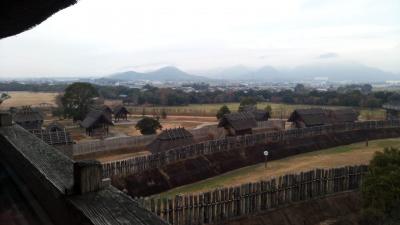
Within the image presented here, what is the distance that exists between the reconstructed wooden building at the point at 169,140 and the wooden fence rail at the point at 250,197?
474 inches

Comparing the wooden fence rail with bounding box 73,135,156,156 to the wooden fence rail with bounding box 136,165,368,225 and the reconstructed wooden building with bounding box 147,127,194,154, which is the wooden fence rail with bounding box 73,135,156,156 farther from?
the wooden fence rail with bounding box 136,165,368,225

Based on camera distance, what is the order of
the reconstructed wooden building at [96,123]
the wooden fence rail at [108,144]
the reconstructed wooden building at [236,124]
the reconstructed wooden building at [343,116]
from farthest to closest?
the reconstructed wooden building at [343,116] → the reconstructed wooden building at [96,123] → the reconstructed wooden building at [236,124] → the wooden fence rail at [108,144]

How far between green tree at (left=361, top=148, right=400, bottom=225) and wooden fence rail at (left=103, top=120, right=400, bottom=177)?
466 inches

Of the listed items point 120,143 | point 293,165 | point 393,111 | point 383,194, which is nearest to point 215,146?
point 293,165

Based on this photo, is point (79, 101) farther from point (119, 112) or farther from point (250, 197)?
point (250, 197)

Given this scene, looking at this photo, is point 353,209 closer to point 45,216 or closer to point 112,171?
point 112,171

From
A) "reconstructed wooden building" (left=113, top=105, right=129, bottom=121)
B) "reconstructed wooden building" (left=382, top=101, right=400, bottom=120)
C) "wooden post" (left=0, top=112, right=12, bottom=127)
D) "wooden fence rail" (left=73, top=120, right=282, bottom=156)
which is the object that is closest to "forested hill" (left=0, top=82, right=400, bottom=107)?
"reconstructed wooden building" (left=382, top=101, right=400, bottom=120)

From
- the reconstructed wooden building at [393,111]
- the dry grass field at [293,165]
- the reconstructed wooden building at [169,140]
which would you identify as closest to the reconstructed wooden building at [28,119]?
the reconstructed wooden building at [169,140]

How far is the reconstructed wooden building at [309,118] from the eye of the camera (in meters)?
42.9

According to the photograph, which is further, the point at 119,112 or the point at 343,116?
the point at 119,112

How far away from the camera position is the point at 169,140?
29781 mm

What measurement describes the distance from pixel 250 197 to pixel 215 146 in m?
12.6

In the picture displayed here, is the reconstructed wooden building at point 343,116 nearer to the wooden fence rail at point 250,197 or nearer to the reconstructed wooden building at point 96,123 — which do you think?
the reconstructed wooden building at point 96,123

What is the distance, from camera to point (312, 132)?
1473 inches
